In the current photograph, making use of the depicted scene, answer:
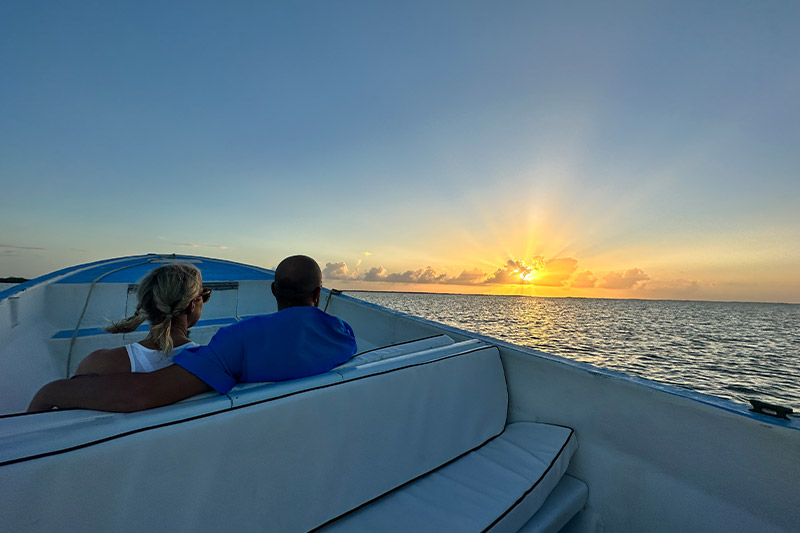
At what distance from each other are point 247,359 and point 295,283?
42 centimetres

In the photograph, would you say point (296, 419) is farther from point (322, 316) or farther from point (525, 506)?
point (525, 506)

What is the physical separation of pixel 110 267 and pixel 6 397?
239cm

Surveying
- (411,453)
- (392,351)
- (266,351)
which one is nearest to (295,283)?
(266,351)

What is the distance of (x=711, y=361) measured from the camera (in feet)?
40.4

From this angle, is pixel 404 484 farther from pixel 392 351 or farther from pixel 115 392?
pixel 115 392

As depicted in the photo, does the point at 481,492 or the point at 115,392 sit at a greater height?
the point at 115,392

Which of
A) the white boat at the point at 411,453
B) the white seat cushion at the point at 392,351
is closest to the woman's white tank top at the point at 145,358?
the white boat at the point at 411,453

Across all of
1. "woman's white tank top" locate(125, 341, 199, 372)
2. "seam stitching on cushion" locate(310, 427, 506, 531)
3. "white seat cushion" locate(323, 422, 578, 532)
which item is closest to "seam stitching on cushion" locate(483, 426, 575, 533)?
"white seat cushion" locate(323, 422, 578, 532)

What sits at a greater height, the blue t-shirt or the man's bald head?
the man's bald head

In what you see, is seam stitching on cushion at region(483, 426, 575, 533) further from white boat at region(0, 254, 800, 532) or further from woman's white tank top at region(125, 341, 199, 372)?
woman's white tank top at region(125, 341, 199, 372)

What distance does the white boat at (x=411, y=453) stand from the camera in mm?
965

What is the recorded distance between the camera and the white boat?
3.17ft

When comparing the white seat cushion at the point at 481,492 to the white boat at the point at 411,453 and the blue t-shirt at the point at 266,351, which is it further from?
the blue t-shirt at the point at 266,351

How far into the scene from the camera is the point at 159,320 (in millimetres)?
1551
